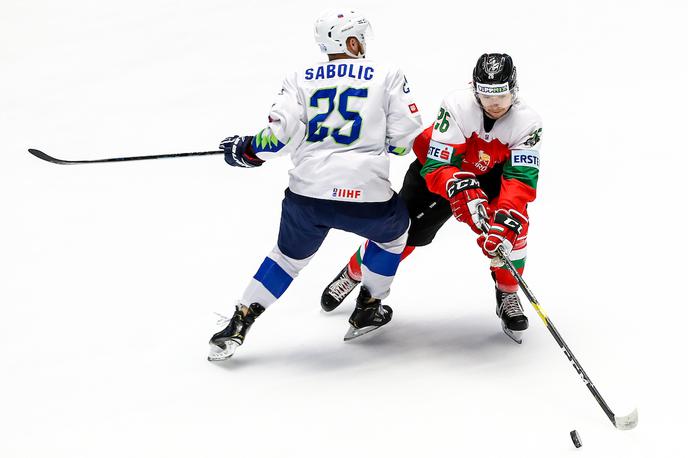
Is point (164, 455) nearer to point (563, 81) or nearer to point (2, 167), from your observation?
point (2, 167)

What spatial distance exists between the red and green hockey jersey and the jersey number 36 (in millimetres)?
348

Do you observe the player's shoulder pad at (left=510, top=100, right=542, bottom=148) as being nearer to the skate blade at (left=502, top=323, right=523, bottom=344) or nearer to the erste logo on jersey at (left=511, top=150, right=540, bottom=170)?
the erste logo on jersey at (left=511, top=150, right=540, bottom=170)

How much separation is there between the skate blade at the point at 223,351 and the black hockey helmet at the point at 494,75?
4.25 feet

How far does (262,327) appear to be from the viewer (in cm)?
405

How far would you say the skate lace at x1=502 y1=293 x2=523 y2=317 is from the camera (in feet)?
12.4

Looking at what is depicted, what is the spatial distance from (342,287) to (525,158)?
42.0 inches

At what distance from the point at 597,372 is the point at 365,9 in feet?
17.0

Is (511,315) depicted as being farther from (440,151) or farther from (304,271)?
(304,271)

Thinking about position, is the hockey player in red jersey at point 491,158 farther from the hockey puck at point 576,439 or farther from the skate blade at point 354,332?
the hockey puck at point 576,439

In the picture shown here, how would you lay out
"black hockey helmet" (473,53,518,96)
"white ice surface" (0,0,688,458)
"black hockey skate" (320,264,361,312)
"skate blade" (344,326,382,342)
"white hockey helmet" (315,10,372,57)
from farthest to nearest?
"black hockey skate" (320,264,361,312) → "skate blade" (344,326,382,342) → "white hockey helmet" (315,10,372,57) → "black hockey helmet" (473,53,518,96) → "white ice surface" (0,0,688,458)

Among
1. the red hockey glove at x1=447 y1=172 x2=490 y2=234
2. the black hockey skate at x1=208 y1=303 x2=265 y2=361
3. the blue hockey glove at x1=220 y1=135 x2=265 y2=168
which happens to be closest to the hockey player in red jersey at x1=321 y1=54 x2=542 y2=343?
the red hockey glove at x1=447 y1=172 x2=490 y2=234

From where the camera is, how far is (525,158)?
11.6 feet

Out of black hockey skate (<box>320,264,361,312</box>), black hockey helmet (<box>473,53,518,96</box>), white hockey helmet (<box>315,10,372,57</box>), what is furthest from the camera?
black hockey skate (<box>320,264,361,312</box>)

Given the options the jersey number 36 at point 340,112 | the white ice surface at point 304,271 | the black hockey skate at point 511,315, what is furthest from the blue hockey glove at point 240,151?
the black hockey skate at point 511,315
